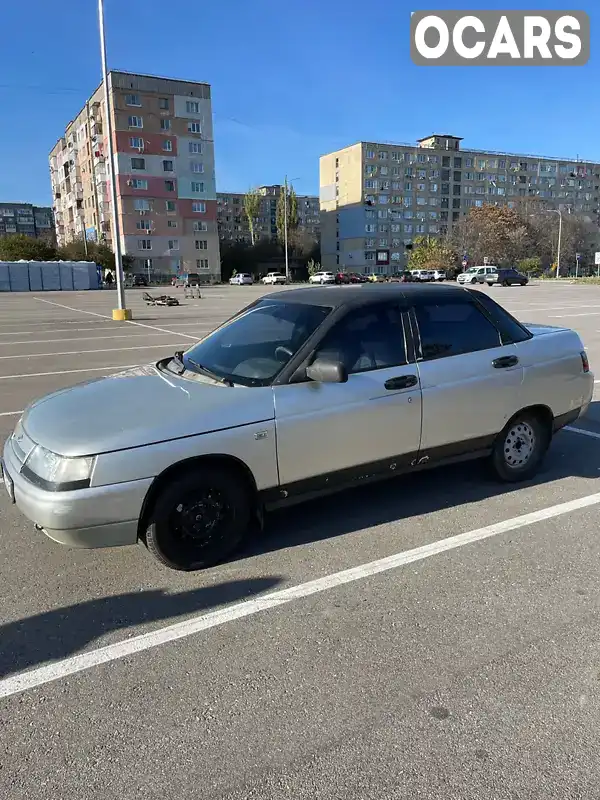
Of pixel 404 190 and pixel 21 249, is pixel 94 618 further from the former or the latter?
pixel 404 190

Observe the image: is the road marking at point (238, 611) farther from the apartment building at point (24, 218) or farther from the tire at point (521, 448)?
the apartment building at point (24, 218)

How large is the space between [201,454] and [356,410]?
1.09 m

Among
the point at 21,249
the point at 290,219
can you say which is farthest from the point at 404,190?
the point at 21,249

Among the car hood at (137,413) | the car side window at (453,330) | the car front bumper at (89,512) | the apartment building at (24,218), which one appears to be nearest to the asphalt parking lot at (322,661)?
the car front bumper at (89,512)

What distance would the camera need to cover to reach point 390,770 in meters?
2.05

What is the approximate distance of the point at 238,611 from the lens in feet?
9.96

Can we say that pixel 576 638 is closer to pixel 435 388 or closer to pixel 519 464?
pixel 435 388

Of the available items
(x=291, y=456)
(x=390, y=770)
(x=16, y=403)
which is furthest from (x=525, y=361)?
(x=16, y=403)

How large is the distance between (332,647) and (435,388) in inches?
81.2

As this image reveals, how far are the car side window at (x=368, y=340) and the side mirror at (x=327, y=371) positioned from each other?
0.32 feet

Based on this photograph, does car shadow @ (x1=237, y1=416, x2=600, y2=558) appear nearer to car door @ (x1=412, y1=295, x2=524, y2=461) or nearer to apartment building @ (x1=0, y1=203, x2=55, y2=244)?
car door @ (x1=412, y1=295, x2=524, y2=461)

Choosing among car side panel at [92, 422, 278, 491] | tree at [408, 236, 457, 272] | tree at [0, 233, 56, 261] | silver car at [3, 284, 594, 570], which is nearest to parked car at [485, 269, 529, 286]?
tree at [408, 236, 457, 272]

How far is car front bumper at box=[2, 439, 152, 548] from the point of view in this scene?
9.89 ft

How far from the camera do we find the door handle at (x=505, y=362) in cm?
451
